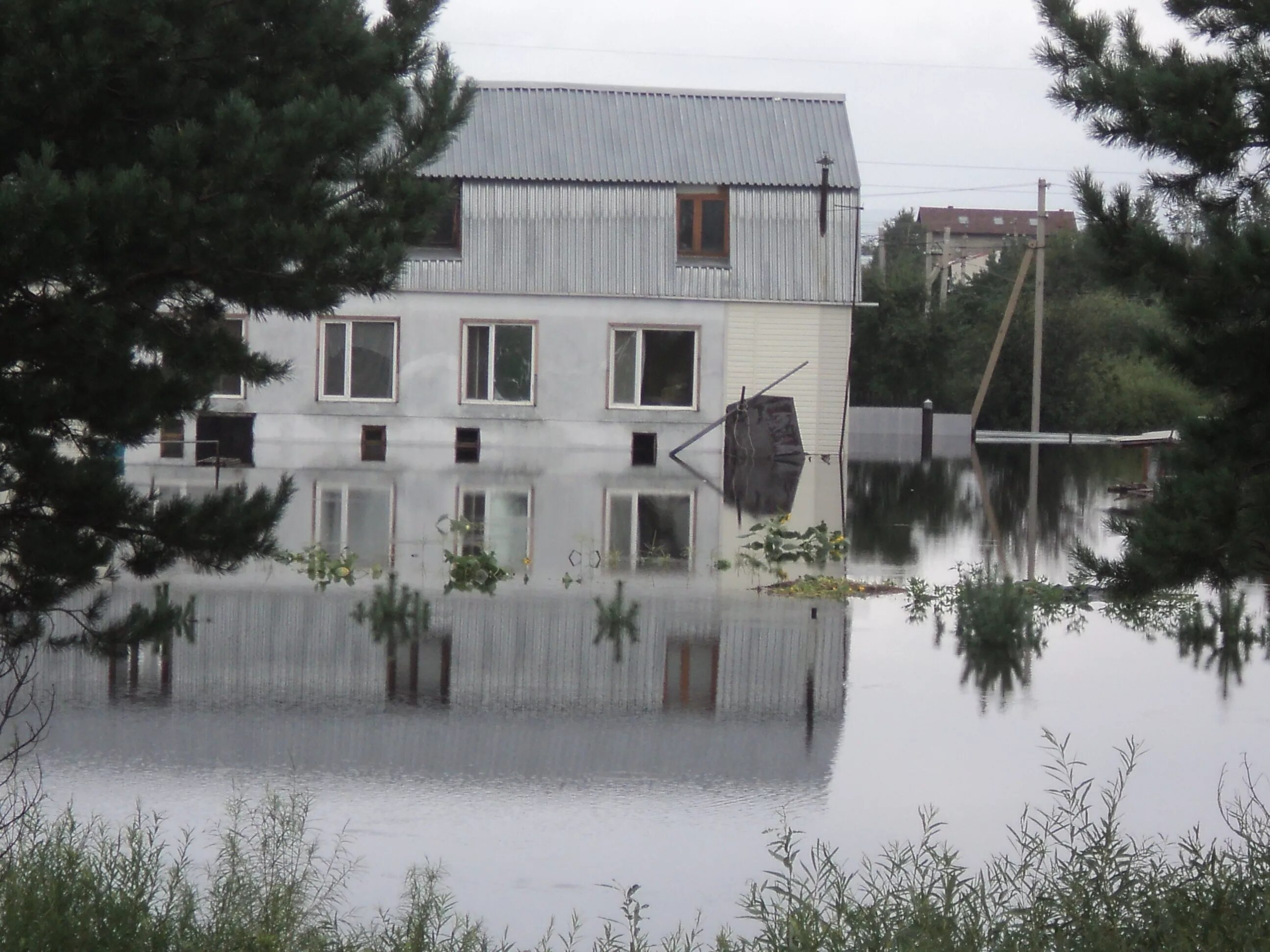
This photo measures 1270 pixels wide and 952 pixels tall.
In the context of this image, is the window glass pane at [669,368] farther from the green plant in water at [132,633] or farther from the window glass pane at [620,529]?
the green plant in water at [132,633]

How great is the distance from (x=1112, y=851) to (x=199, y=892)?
3.38m

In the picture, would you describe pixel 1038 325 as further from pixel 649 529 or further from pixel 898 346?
pixel 649 529

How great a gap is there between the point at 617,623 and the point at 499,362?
21701mm

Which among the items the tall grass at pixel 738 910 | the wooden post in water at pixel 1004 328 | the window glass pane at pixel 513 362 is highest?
the wooden post in water at pixel 1004 328

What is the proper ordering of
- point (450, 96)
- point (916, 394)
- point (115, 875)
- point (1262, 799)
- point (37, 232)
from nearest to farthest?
point (37, 232)
point (115, 875)
point (450, 96)
point (1262, 799)
point (916, 394)

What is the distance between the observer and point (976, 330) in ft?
179

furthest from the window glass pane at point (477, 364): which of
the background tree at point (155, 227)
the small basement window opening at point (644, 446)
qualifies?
the background tree at point (155, 227)

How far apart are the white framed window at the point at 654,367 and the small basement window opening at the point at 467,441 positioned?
2795 millimetres

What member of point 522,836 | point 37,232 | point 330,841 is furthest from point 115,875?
point 37,232

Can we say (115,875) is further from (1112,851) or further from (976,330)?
(976,330)

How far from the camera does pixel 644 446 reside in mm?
33594

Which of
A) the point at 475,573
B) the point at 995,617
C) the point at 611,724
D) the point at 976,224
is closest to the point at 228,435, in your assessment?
the point at 475,573

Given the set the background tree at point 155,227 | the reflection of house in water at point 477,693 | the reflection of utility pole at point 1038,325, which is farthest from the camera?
the reflection of utility pole at point 1038,325

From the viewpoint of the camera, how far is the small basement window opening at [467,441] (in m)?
32.7
